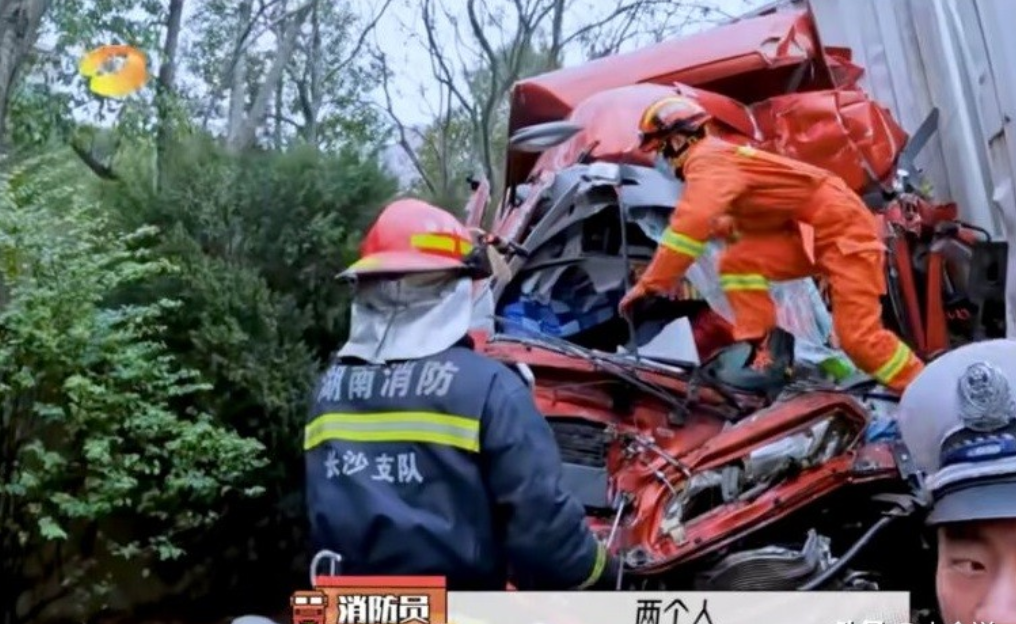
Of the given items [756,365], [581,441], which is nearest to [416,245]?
[581,441]

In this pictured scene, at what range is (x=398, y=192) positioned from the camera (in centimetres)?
618

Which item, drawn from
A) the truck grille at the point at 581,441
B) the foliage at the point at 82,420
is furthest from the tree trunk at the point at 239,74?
the truck grille at the point at 581,441

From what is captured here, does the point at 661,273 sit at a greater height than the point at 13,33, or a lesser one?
lesser

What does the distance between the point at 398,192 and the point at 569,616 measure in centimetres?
451

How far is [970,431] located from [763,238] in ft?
9.61

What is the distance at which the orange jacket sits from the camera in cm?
366

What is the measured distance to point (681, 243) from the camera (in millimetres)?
3623

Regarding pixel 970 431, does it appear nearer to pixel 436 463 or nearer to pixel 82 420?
pixel 436 463

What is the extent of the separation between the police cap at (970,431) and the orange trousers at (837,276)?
8.39ft

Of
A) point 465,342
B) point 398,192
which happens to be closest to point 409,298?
point 465,342

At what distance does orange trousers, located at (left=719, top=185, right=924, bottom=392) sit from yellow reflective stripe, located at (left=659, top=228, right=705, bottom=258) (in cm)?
23

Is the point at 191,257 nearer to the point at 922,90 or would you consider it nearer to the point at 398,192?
the point at 398,192

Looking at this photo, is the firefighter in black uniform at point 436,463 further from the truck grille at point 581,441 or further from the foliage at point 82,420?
the foliage at point 82,420

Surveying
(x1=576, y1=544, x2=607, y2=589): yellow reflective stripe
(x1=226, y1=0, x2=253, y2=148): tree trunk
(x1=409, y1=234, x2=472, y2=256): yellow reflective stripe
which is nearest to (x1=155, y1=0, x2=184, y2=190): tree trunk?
(x1=226, y1=0, x2=253, y2=148): tree trunk
